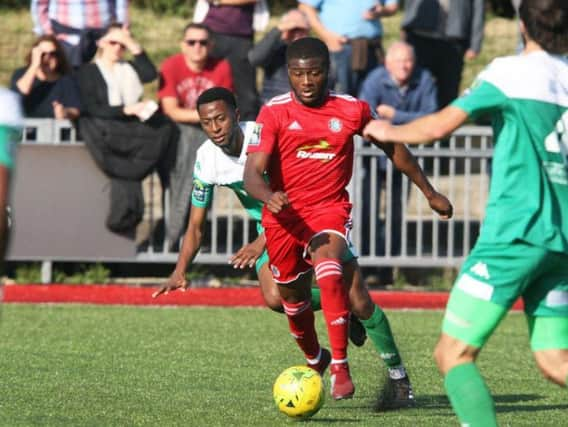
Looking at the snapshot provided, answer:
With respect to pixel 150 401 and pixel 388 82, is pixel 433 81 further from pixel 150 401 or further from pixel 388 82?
pixel 150 401

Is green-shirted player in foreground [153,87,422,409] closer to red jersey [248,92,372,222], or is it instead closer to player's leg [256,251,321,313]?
player's leg [256,251,321,313]

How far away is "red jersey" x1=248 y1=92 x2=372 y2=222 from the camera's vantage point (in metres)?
8.05

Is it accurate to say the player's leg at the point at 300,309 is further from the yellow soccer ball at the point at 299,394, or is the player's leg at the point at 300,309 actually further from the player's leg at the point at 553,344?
the player's leg at the point at 553,344

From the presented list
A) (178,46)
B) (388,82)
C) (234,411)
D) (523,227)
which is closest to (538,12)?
(523,227)

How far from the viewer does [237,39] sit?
1474 cm

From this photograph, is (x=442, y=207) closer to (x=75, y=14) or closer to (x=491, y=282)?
(x=491, y=282)

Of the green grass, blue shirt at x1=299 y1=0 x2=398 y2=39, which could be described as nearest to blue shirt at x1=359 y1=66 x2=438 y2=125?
blue shirt at x1=299 y1=0 x2=398 y2=39

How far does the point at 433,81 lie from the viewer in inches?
567

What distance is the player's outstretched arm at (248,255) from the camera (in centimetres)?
795

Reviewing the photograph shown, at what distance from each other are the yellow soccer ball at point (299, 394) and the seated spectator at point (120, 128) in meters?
6.60

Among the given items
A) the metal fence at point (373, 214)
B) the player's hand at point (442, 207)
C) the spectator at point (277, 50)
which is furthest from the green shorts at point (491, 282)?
the spectator at point (277, 50)

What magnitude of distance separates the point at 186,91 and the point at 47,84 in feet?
4.99

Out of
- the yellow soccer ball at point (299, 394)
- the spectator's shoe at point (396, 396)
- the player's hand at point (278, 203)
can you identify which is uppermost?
the player's hand at point (278, 203)

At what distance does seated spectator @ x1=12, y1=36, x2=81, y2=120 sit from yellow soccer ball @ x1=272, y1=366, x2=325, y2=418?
6.94 m
